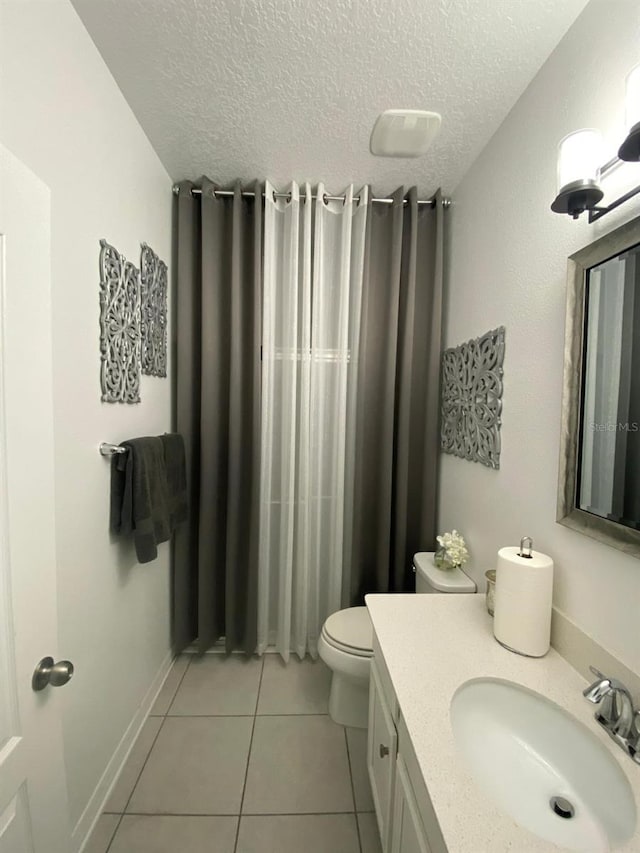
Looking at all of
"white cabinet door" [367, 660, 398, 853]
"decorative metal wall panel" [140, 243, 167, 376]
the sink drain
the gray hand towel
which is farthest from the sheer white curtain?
the sink drain

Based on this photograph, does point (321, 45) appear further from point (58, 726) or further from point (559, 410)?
point (58, 726)

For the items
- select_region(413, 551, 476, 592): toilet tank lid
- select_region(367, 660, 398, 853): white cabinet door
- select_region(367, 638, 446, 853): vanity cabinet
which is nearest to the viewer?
select_region(367, 638, 446, 853): vanity cabinet

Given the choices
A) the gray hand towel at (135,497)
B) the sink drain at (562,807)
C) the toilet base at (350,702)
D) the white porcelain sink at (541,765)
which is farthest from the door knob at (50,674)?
the toilet base at (350,702)

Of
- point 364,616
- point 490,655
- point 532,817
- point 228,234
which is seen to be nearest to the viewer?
point 532,817

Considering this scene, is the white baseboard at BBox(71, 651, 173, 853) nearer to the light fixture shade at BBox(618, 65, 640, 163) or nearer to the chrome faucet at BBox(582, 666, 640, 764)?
the chrome faucet at BBox(582, 666, 640, 764)

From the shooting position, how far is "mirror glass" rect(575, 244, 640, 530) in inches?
29.6

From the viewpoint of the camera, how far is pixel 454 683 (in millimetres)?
815

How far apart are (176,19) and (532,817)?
2183 millimetres

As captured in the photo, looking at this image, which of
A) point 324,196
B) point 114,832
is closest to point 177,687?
point 114,832

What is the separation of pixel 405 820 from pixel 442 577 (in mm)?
831

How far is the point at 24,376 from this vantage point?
0.64 metres

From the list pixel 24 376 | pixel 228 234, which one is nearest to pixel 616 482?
pixel 24 376

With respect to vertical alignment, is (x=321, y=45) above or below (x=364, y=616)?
above
